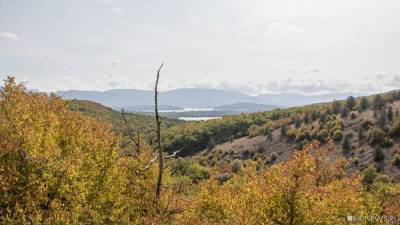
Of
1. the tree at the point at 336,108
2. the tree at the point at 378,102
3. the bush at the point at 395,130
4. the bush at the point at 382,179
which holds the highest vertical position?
the tree at the point at 378,102

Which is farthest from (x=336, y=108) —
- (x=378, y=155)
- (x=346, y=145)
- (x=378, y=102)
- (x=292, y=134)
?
(x=378, y=155)

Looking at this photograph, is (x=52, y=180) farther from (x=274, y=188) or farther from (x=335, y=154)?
(x=335, y=154)

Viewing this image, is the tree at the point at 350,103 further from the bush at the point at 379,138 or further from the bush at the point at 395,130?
the bush at the point at 395,130

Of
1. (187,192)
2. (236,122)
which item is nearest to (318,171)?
(187,192)

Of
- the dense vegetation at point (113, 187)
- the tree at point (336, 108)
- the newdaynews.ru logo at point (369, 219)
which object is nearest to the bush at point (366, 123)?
the tree at point (336, 108)

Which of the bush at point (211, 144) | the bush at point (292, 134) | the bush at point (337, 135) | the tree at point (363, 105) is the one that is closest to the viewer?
the bush at point (337, 135)

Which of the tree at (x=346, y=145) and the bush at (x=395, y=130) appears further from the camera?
the tree at (x=346, y=145)

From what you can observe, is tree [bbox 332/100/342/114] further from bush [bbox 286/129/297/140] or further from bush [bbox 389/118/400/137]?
bush [bbox 389/118/400/137]

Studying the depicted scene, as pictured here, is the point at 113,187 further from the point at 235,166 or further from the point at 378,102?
the point at 378,102

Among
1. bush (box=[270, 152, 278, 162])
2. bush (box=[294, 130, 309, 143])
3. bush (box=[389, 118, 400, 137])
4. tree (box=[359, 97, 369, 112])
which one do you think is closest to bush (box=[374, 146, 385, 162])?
bush (box=[389, 118, 400, 137])

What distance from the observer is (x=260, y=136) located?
5133 inches

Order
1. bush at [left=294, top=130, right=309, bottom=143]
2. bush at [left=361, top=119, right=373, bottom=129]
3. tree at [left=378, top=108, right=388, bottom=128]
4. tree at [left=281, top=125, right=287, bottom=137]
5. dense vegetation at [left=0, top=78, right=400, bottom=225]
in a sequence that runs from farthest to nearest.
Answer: tree at [left=281, top=125, right=287, bottom=137]
bush at [left=294, top=130, right=309, bottom=143]
bush at [left=361, top=119, right=373, bottom=129]
tree at [left=378, top=108, right=388, bottom=128]
dense vegetation at [left=0, top=78, right=400, bottom=225]

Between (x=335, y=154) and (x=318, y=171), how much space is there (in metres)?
60.9

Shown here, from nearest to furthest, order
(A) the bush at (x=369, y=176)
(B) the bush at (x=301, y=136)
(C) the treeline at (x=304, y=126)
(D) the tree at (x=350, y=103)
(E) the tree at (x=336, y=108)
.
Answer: (A) the bush at (x=369, y=176), (C) the treeline at (x=304, y=126), (B) the bush at (x=301, y=136), (D) the tree at (x=350, y=103), (E) the tree at (x=336, y=108)
